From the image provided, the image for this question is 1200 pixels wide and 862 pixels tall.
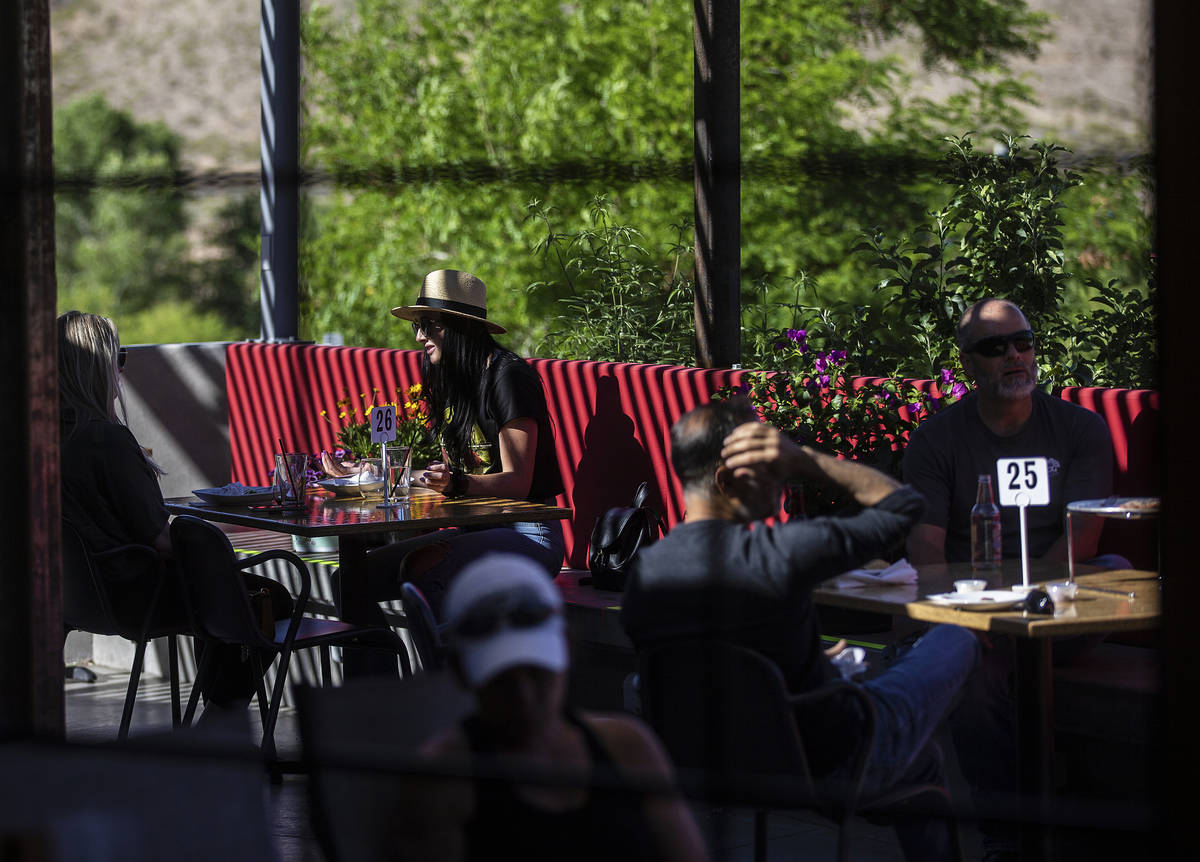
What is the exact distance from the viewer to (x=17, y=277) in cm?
266

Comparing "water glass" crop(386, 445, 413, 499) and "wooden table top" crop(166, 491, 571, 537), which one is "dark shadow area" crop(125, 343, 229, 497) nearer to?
"wooden table top" crop(166, 491, 571, 537)

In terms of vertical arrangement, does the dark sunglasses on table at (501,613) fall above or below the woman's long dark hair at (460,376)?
below

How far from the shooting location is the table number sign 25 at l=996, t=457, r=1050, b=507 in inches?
132

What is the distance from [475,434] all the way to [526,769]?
9.39 feet

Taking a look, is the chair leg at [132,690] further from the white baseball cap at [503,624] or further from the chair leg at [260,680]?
the white baseball cap at [503,624]

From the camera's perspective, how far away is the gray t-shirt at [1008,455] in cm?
373

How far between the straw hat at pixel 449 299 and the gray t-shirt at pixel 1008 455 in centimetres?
163

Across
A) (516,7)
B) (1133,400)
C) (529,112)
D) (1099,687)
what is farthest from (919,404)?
(516,7)

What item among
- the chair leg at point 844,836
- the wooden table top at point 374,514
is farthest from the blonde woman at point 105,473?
the chair leg at point 844,836

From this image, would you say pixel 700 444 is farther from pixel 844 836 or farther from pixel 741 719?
pixel 844 836

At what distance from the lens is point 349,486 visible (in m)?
4.89

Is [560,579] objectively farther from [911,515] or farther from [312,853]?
[911,515]

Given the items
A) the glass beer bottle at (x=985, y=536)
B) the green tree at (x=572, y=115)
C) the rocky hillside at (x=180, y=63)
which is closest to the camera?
the glass beer bottle at (x=985, y=536)

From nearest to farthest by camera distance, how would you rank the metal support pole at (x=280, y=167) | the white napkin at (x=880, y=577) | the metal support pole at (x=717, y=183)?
the white napkin at (x=880, y=577), the metal support pole at (x=717, y=183), the metal support pole at (x=280, y=167)
